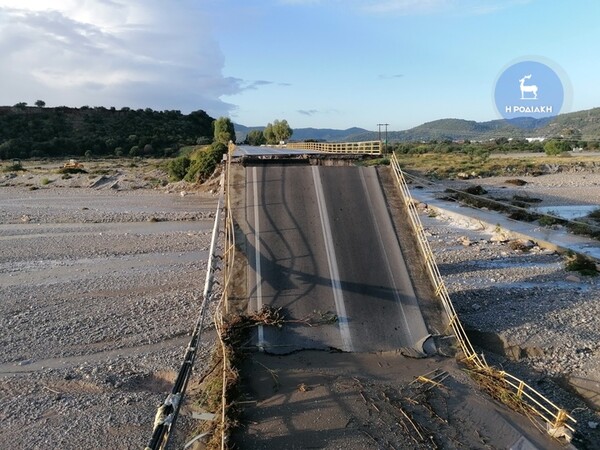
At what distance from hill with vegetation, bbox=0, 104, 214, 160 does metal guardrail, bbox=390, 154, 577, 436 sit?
80.5m

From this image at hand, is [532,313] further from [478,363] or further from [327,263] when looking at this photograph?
[327,263]

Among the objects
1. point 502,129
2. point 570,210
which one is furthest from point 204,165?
point 502,129

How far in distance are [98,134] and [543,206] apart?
83247 millimetres

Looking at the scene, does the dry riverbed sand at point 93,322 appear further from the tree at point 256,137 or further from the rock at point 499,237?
the tree at point 256,137

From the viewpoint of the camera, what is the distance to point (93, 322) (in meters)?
11.9

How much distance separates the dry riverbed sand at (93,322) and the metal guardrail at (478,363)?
15.2ft

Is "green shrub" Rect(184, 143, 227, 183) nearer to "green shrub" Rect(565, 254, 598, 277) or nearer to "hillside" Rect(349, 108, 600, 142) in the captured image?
"green shrub" Rect(565, 254, 598, 277)

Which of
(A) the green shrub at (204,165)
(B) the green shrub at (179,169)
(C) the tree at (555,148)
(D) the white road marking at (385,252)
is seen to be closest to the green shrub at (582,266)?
(D) the white road marking at (385,252)

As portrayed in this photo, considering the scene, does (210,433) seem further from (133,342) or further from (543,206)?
(543,206)

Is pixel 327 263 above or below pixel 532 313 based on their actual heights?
above

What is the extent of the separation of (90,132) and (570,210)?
8681cm

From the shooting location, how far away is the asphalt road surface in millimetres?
8898

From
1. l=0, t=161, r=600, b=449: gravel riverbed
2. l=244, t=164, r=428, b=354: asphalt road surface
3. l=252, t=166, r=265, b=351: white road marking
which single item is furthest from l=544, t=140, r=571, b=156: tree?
l=252, t=166, r=265, b=351: white road marking

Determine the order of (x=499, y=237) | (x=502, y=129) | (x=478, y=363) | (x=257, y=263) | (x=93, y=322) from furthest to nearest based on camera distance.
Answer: (x=502, y=129) → (x=499, y=237) → (x=93, y=322) → (x=257, y=263) → (x=478, y=363)
